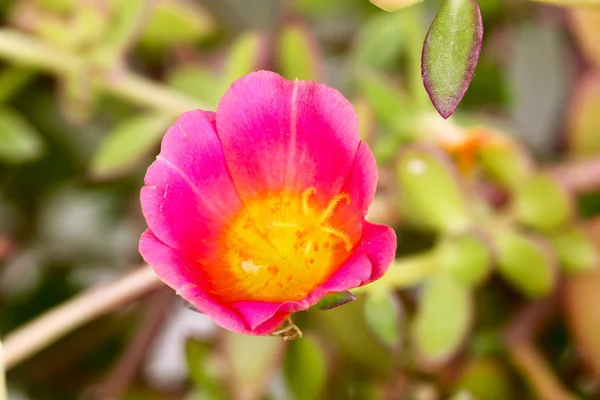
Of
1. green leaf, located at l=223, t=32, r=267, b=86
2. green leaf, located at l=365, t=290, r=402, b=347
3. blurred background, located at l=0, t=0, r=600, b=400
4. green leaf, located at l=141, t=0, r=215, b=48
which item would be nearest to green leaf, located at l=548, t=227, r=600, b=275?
blurred background, located at l=0, t=0, r=600, b=400

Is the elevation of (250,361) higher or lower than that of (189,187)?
lower

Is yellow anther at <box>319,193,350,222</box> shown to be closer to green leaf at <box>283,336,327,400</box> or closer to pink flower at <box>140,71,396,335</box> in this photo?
pink flower at <box>140,71,396,335</box>

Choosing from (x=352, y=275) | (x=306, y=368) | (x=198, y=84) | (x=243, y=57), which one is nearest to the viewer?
(x=352, y=275)

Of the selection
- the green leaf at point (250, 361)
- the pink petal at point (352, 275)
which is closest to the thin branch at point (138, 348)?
the green leaf at point (250, 361)

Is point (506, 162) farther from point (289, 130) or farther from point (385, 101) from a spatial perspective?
point (289, 130)

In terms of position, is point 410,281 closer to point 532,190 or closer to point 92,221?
point 532,190

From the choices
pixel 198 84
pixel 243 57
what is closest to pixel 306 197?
pixel 243 57

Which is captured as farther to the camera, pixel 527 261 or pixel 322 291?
pixel 527 261
